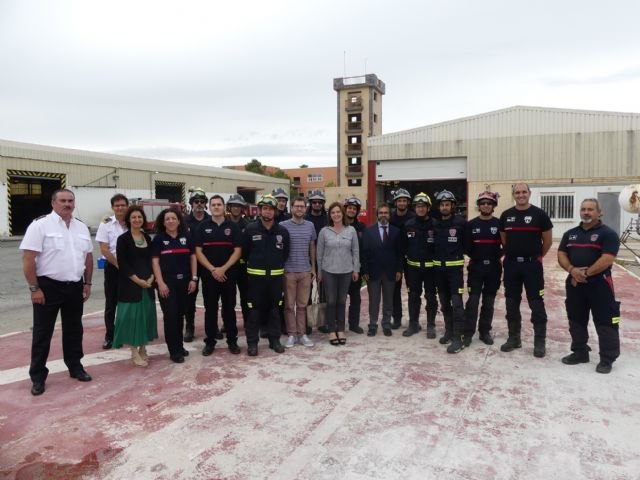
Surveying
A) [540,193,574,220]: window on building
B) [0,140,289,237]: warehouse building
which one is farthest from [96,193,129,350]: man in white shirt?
[0,140,289,237]: warehouse building

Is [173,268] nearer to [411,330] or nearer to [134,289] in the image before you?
[134,289]

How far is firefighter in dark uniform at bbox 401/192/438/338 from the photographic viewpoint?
5.78 meters

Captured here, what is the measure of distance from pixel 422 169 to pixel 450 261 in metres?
22.2

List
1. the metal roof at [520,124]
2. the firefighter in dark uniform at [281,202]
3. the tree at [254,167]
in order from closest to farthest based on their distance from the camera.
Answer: the firefighter in dark uniform at [281,202]
the metal roof at [520,124]
the tree at [254,167]

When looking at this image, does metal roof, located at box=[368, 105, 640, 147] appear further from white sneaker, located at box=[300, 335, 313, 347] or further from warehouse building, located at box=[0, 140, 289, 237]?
white sneaker, located at box=[300, 335, 313, 347]

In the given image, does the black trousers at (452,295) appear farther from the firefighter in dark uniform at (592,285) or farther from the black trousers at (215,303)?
the black trousers at (215,303)

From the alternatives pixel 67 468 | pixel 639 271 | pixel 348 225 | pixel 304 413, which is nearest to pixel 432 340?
pixel 348 225

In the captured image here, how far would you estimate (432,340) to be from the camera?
5816 mm

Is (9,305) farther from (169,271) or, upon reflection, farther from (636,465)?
(636,465)

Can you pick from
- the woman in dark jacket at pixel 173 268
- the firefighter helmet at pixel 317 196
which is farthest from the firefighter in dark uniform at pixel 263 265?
the firefighter helmet at pixel 317 196

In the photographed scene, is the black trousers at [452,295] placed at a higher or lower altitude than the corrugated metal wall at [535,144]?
lower

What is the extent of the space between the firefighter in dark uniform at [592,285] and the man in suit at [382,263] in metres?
1.93

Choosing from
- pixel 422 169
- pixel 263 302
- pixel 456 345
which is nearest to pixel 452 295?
pixel 456 345

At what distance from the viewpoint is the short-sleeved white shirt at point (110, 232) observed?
5344mm
